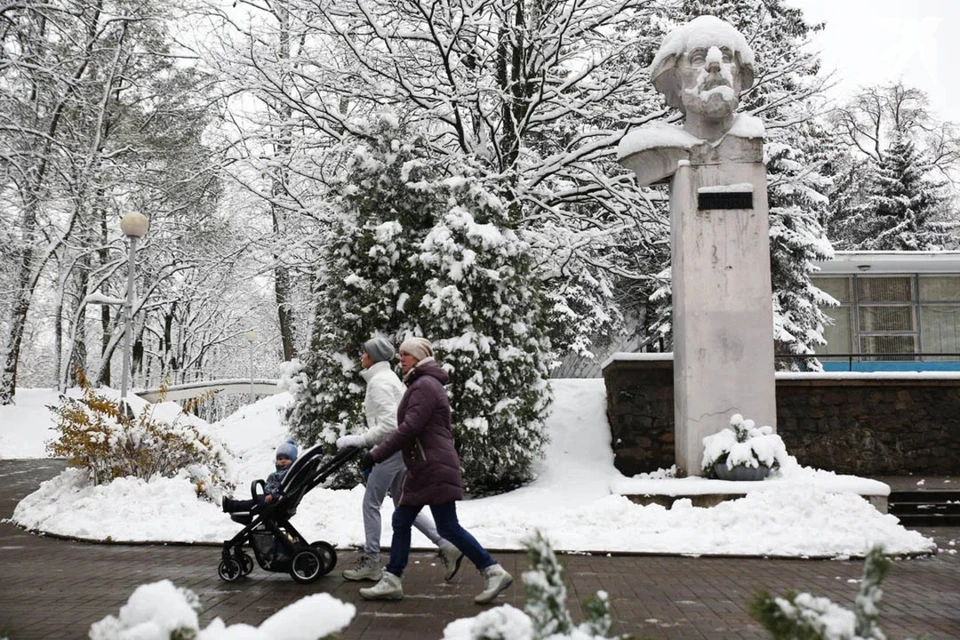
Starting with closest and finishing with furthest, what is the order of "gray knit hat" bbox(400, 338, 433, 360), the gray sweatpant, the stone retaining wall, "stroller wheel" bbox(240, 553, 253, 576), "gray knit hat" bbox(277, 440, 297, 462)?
"gray knit hat" bbox(400, 338, 433, 360)
the gray sweatpant
"stroller wheel" bbox(240, 553, 253, 576)
"gray knit hat" bbox(277, 440, 297, 462)
the stone retaining wall

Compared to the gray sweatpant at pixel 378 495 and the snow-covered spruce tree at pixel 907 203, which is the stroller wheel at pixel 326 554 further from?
the snow-covered spruce tree at pixel 907 203

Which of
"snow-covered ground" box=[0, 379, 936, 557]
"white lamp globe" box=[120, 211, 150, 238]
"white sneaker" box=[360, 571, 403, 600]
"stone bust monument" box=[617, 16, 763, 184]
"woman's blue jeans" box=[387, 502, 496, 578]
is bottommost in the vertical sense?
"snow-covered ground" box=[0, 379, 936, 557]

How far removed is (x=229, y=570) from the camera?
6855 millimetres

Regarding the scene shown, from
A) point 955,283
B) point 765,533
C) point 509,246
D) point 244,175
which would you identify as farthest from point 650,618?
point 955,283

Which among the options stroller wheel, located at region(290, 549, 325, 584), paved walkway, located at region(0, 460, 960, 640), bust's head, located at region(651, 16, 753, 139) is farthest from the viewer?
bust's head, located at region(651, 16, 753, 139)

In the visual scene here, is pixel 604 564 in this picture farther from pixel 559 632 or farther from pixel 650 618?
pixel 559 632

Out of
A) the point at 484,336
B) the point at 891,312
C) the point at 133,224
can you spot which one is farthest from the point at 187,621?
the point at 891,312

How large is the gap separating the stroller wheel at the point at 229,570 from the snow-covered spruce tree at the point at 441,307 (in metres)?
4.08

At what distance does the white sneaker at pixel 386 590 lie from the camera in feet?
19.6

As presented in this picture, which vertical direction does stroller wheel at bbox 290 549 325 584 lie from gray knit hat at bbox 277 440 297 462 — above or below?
below

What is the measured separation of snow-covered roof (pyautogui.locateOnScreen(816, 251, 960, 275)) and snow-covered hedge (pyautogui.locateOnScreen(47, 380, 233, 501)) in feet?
61.2

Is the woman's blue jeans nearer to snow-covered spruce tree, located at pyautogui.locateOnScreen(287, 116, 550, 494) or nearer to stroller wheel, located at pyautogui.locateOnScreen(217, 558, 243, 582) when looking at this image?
stroller wheel, located at pyautogui.locateOnScreen(217, 558, 243, 582)

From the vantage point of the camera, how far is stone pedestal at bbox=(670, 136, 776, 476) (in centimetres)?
1091

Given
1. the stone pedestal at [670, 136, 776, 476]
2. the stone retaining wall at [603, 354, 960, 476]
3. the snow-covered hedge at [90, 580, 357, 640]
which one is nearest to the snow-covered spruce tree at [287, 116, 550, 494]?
the stone pedestal at [670, 136, 776, 476]
